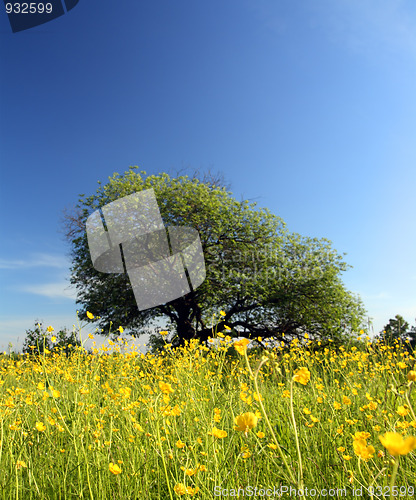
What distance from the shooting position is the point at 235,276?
1198 centimetres

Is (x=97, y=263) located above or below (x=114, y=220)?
below

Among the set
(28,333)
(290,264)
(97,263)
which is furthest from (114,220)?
(290,264)

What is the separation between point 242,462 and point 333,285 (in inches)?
434

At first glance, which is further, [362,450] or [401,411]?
[401,411]

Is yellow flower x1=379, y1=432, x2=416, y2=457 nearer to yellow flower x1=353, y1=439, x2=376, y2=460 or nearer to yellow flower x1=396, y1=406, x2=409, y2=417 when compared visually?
yellow flower x1=353, y1=439, x2=376, y2=460

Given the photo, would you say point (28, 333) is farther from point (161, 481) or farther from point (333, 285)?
point (161, 481)

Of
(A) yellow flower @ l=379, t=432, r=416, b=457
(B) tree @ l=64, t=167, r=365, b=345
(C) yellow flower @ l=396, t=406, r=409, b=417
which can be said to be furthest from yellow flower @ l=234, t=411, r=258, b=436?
(B) tree @ l=64, t=167, r=365, b=345

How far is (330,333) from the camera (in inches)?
496

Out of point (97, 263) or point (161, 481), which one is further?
point (97, 263)

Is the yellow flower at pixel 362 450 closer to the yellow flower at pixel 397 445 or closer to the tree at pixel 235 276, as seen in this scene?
the yellow flower at pixel 397 445

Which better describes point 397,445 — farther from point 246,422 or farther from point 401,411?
point 401,411

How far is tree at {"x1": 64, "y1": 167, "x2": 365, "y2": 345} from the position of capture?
12.2 metres

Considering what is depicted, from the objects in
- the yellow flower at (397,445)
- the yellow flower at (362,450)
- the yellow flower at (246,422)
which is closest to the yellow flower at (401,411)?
the yellow flower at (362,450)

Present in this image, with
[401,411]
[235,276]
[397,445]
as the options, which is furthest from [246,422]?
[235,276]
